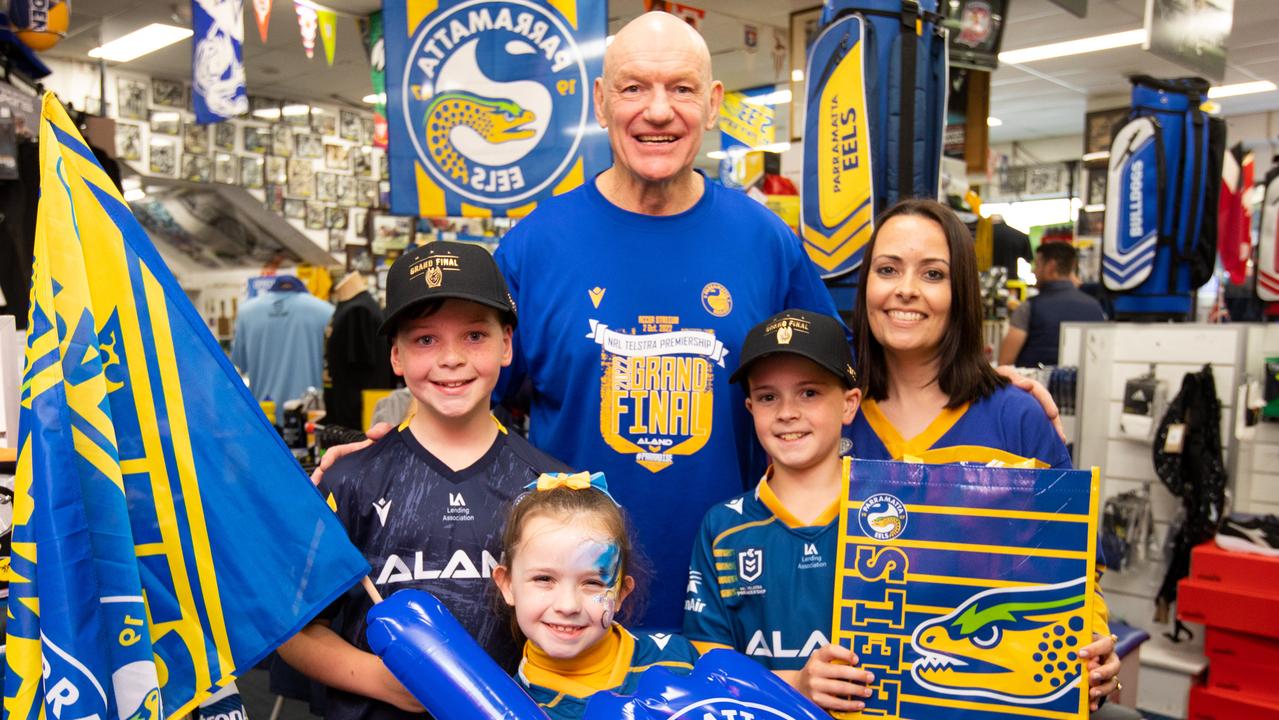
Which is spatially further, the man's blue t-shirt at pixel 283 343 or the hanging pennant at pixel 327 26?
the hanging pennant at pixel 327 26

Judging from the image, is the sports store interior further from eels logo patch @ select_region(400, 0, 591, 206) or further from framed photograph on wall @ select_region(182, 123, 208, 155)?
eels logo patch @ select_region(400, 0, 591, 206)

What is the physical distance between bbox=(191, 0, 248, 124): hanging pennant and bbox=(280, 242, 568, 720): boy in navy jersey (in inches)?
194

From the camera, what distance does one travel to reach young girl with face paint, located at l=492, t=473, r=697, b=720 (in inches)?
56.1

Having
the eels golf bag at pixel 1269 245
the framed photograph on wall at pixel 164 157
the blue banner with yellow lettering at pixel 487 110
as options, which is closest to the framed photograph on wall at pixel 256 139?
the framed photograph on wall at pixel 164 157

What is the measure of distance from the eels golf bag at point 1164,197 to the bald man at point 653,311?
10.5 feet

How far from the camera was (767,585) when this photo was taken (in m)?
1.67

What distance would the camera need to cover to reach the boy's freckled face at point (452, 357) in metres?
1.61

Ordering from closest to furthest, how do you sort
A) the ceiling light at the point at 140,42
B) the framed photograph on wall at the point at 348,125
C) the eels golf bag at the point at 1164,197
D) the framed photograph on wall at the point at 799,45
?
the eels golf bag at the point at 1164,197, the framed photograph on wall at the point at 799,45, the ceiling light at the point at 140,42, the framed photograph on wall at the point at 348,125

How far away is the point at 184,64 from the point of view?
31.0 ft

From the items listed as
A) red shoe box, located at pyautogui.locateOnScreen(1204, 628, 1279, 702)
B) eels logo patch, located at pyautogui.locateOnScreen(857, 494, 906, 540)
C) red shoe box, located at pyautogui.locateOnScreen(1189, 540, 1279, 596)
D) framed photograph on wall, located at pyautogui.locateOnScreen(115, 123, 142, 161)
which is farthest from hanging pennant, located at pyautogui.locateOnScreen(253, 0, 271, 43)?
red shoe box, located at pyautogui.locateOnScreen(1204, 628, 1279, 702)

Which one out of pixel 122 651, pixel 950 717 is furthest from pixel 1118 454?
pixel 122 651

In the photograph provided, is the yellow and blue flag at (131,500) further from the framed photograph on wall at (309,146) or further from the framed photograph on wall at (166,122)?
the framed photograph on wall at (309,146)

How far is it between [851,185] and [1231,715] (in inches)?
101

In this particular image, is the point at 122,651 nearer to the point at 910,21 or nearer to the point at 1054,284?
the point at 910,21
